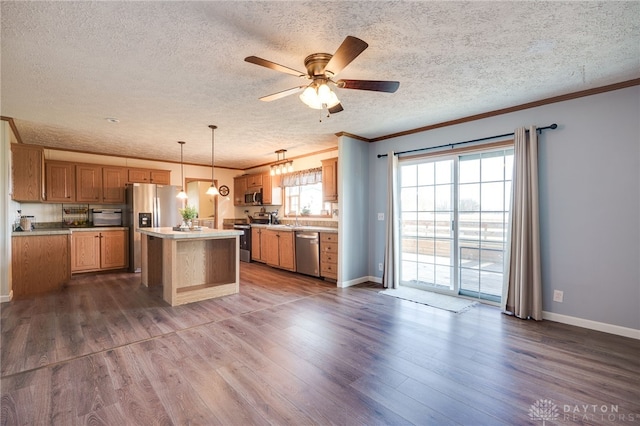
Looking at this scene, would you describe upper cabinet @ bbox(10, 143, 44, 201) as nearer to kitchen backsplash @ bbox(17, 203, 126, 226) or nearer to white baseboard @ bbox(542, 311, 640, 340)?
kitchen backsplash @ bbox(17, 203, 126, 226)

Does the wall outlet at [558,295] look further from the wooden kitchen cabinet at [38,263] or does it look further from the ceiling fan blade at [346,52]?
the wooden kitchen cabinet at [38,263]

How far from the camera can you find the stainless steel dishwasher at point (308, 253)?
529 centimetres

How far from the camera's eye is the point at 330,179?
5.40m

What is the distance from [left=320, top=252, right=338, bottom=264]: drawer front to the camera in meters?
4.99

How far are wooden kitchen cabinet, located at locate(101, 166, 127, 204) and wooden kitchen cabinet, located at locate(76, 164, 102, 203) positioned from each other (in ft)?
0.27

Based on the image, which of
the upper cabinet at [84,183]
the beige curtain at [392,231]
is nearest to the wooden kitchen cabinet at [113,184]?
the upper cabinet at [84,183]

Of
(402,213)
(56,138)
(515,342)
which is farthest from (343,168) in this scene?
(56,138)

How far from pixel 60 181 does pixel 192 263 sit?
139 inches

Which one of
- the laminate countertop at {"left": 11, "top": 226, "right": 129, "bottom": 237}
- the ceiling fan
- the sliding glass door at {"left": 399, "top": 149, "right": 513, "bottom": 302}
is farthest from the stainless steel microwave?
the ceiling fan

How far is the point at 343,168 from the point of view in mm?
4754

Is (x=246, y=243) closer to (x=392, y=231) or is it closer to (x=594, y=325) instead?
(x=392, y=231)

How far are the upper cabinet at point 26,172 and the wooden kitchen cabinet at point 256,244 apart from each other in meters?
3.72

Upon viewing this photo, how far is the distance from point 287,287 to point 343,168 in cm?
→ 213

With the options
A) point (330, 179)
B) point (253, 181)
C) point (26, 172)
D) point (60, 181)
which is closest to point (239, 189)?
point (253, 181)
